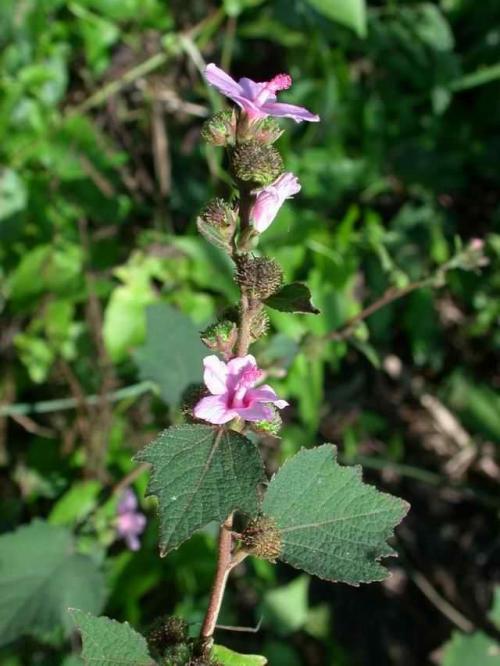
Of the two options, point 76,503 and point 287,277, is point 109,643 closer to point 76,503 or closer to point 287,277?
point 76,503

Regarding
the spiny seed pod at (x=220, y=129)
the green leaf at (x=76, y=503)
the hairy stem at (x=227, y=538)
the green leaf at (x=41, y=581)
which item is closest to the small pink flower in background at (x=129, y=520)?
the green leaf at (x=76, y=503)

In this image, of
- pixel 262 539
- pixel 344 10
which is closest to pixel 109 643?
pixel 262 539

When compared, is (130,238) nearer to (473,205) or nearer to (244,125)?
(473,205)

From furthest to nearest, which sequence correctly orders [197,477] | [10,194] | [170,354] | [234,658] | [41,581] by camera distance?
1. [10,194]
2. [170,354]
3. [41,581]
4. [234,658]
5. [197,477]

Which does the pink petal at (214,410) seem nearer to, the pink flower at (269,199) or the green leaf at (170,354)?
the pink flower at (269,199)

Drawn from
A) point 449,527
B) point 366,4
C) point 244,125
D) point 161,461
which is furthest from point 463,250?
point 449,527
